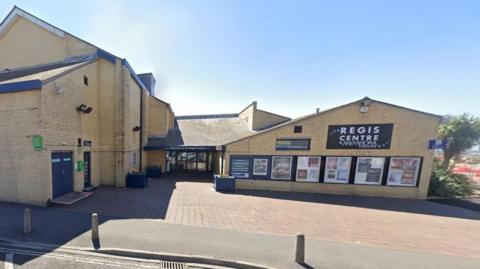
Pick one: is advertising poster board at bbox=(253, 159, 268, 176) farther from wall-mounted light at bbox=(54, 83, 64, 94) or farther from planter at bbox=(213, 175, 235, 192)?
wall-mounted light at bbox=(54, 83, 64, 94)

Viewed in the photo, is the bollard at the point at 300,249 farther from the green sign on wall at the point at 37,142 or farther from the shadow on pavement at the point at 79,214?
the green sign on wall at the point at 37,142

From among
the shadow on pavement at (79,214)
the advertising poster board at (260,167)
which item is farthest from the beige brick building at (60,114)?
the advertising poster board at (260,167)

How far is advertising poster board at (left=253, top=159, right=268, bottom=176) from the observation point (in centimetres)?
1229

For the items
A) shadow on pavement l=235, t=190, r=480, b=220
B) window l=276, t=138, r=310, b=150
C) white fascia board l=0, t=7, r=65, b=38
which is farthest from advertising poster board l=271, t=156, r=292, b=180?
white fascia board l=0, t=7, r=65, b=38

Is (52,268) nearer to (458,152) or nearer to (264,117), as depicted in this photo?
(264,117)

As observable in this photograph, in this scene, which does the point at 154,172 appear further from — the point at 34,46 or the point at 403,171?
the point at 403,171

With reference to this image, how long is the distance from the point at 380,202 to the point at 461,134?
15290 mm

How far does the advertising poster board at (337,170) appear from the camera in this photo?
1209 centimetres

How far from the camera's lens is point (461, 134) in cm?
1795

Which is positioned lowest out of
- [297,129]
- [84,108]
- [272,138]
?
[272,138]

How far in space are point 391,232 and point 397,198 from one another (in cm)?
676

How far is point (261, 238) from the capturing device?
5.62 metres

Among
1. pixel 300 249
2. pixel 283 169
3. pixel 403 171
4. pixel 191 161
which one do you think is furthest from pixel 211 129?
pixel 300 249

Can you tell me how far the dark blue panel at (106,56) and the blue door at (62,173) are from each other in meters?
5.66
